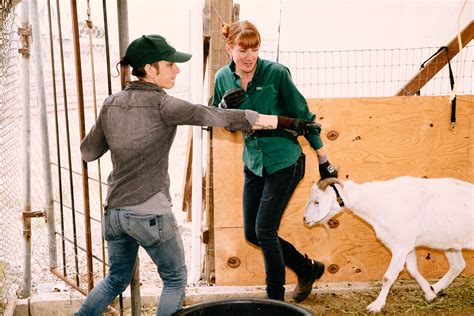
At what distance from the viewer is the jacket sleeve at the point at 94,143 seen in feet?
8.00

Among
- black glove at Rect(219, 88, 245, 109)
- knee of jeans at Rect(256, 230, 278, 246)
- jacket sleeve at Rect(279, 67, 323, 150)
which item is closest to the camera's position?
black glove at Rect(219, 88, 245, 109)

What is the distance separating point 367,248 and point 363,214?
63 cm

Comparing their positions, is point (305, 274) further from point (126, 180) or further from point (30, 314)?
point (30, 314)

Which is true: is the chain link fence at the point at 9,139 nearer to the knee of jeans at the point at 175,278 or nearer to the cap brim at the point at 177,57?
the cap brim at the point at 177,57

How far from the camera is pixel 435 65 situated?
396 cm

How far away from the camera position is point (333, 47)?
4984 mm

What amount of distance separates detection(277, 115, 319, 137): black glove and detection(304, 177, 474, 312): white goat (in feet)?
2.46

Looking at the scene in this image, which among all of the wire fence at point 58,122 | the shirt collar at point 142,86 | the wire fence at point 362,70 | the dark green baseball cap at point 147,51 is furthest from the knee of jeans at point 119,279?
the wire fence at point 362,70

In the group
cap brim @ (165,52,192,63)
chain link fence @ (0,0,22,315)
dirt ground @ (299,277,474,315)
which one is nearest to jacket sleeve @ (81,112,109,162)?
cap brim @ (165,52,192,63)

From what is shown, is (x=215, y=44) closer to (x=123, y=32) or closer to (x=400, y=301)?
(x=123, y=32)

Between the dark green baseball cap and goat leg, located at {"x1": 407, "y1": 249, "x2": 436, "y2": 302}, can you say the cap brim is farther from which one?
goat leg, located at {"x1": 407, "y1": 249, "x2": 436, "y2": 302}

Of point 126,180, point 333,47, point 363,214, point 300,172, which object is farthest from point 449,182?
point 126,180

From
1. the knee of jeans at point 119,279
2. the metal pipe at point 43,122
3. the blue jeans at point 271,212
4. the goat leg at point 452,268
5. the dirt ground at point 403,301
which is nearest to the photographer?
the knee of jeans at point 119,279

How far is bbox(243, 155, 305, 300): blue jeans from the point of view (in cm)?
312
